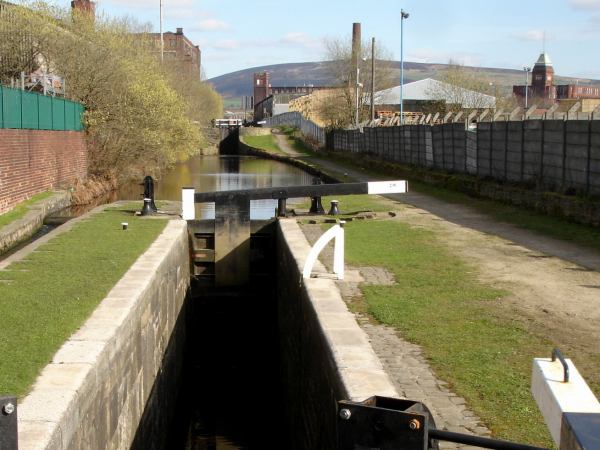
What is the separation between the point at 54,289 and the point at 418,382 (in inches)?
169

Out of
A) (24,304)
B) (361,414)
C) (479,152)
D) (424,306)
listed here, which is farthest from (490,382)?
(479,152)

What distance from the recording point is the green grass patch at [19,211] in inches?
653

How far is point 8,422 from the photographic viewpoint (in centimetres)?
264

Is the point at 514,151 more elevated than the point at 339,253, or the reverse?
the point at 514,151

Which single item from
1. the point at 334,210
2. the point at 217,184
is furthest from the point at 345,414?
the point at 217,184

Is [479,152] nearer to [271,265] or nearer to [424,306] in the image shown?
[271,265]

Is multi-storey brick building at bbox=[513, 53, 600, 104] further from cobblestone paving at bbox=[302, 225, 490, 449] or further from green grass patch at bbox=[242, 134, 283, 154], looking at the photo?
cobblestone paving at bbox=[302, 225, 490, 449]

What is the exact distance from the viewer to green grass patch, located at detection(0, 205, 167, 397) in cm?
572

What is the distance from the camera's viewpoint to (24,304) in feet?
24.3

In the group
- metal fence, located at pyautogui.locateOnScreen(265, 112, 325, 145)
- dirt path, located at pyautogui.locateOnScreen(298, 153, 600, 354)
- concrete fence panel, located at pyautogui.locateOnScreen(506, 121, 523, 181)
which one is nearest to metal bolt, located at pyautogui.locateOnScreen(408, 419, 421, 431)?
dirt path, located at pyautogui.locateOnScreen(298, 153, 600, 354)

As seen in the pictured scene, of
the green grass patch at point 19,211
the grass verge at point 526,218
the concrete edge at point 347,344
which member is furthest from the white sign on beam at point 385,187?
the green grass patch at point 19,211

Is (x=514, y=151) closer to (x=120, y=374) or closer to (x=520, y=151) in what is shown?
(x=520, y=151)

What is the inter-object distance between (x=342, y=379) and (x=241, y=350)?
933 cm

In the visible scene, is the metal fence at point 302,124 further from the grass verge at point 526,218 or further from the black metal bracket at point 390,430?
the black metal bracket at point 390,430
